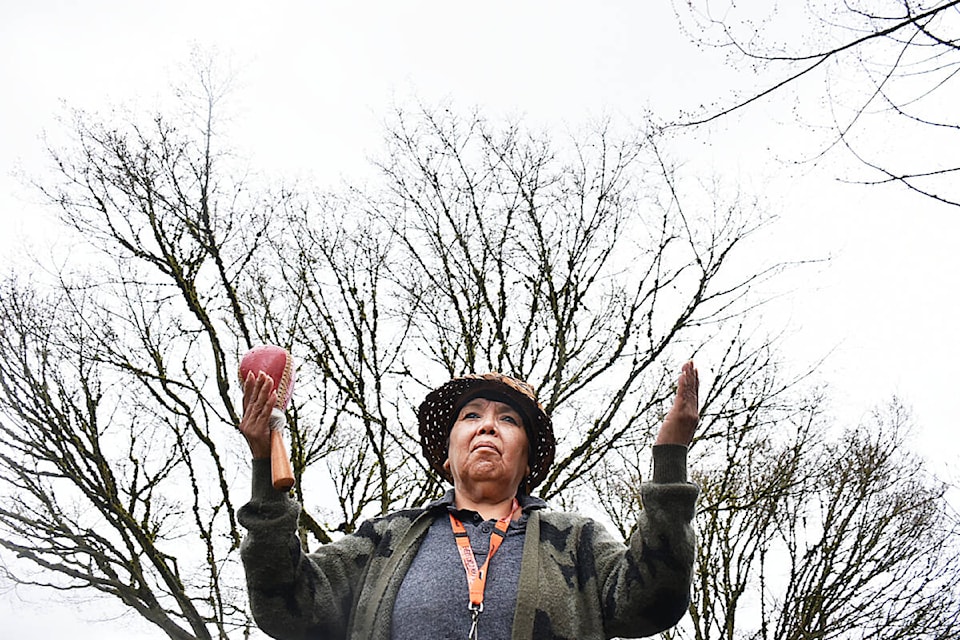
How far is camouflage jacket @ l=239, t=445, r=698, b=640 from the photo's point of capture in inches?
106

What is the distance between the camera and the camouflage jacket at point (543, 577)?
2.69 metres

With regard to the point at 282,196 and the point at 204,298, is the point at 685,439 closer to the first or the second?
the point at 204,298

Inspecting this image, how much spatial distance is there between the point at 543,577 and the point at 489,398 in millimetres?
757

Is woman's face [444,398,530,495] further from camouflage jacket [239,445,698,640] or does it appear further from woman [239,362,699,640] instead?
camouflage jacket [239,445,698,640]

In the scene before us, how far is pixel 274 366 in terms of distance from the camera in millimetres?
3014

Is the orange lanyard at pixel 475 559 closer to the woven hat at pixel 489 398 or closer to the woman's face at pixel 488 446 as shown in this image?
the woman's face at pixel 488 446

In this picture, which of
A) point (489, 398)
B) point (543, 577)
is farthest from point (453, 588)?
point (489, 398)

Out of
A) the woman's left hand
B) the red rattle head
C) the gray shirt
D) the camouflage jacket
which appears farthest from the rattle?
the woman's left hand

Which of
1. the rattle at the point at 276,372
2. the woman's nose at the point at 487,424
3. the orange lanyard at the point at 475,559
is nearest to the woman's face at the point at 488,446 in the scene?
the woman's nose at the point at 487,424

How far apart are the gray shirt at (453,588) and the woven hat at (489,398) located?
33 cm

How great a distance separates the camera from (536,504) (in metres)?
3.21

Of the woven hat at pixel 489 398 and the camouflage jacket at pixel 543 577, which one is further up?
the woven hat at pixel 489 398

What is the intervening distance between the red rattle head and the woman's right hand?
0.15 meters

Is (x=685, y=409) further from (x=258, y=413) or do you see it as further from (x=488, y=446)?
(x=258, y=413)
